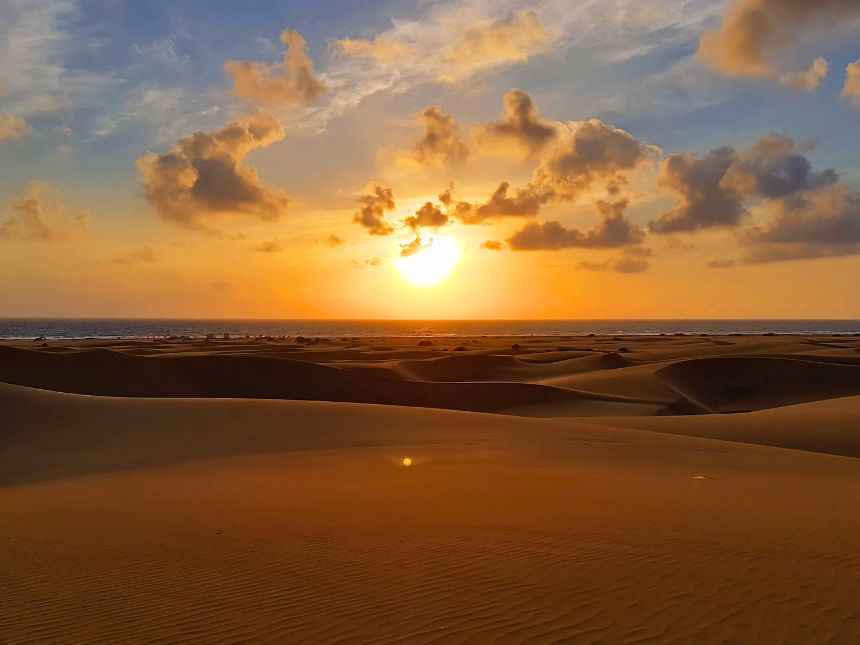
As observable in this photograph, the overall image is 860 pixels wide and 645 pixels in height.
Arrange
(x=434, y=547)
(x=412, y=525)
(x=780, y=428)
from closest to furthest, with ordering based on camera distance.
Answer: (x=434, y=547) < (x=412, y=525) < (x=780, y=428)

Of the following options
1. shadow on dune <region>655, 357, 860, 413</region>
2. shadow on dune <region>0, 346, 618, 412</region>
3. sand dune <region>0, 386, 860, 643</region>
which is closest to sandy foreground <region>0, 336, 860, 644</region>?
sand dune <region>0, 386, 860, 643</region>

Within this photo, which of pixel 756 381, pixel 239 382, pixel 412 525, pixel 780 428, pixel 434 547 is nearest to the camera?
pixel 434 547

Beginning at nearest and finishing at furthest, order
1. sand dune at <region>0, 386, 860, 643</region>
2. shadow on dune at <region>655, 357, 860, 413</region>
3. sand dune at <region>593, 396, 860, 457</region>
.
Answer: sand dune at <region>0, 386, 860, 643</region> < sand dune at <region>593, 396, 860, 457</region> < shadow on dune at <region>655, 357, 860, 413</region>

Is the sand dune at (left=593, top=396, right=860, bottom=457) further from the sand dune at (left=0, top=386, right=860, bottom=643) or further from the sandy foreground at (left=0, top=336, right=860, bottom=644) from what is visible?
the sand dune at (left=0, top=386, right=860, bottom=643)

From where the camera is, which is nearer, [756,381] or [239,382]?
[239,382]

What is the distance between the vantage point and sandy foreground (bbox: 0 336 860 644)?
499cm

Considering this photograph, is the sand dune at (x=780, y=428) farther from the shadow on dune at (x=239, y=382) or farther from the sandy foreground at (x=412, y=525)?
the shadow on dune at (x=239, y=382)

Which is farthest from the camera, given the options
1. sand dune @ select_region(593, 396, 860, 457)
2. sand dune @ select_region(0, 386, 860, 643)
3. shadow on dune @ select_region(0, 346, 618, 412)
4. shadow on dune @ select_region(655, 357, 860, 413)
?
shadow on dune @ select_region(655, 357, 860, 413)

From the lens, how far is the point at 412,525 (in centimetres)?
775

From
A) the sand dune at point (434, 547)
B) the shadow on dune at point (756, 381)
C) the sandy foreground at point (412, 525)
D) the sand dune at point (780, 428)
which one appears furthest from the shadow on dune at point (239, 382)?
the sand dune at point (434, 547)

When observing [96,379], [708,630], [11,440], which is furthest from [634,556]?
[96,379]

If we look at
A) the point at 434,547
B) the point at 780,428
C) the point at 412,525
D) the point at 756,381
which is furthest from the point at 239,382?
the point at 756,381

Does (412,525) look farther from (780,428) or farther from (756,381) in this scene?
(756,381)

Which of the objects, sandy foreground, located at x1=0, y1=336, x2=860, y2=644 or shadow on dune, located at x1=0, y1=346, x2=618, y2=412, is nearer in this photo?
sandy foreground, located at x1=0, y1=336, x2=860, y2=644
